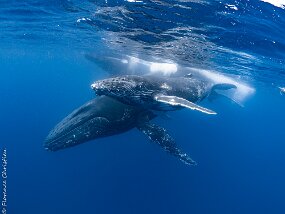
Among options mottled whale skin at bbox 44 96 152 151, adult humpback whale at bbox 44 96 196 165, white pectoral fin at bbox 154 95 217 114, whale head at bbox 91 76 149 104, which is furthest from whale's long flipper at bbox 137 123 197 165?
whale head at bbox 91 76 149 104

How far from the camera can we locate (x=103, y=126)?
11414 mm

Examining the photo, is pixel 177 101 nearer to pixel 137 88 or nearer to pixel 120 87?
pixel 137 88

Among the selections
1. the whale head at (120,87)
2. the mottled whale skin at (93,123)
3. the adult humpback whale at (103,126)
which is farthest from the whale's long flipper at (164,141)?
the whale head at (120,87)

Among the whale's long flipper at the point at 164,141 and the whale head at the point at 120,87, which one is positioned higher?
the whale head at the point at 120,87

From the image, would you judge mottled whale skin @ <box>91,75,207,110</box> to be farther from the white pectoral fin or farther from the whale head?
the white pectoral fin

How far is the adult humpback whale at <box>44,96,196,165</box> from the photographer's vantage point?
10.9 metres

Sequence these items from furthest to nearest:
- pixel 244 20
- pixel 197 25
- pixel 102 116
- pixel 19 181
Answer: pixel 19 181 < pixel 197 25 < pixel 244 20 < pixel 102 116

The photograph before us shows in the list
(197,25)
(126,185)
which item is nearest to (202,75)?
(126,185)

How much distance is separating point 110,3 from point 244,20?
705 cm

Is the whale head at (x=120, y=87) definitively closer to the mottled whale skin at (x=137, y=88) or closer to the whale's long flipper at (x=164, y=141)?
the mottled whale skin at (x=137, y=88)

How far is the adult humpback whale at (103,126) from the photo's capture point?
35.7 ft

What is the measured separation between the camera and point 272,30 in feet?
50.4

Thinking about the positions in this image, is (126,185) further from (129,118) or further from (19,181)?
(129,118)

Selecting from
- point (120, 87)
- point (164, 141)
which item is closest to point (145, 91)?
point (120, 87)
